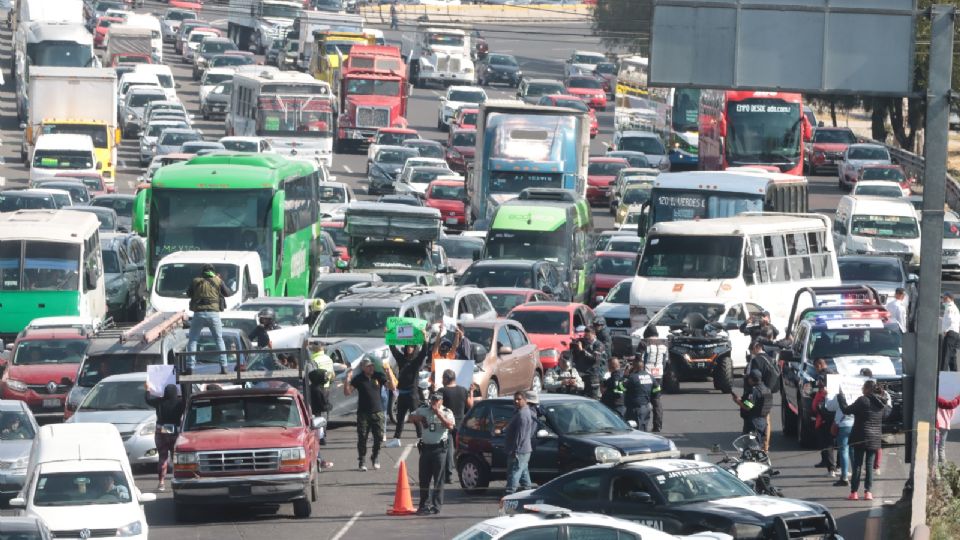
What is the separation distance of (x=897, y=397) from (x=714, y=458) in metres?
2.49

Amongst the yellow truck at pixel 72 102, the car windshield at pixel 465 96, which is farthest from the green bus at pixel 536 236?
the car windshield at pixel 465 96

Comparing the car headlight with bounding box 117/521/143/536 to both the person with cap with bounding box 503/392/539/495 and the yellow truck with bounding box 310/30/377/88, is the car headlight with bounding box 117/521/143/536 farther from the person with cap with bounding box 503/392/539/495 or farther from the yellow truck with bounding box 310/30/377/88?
the yellow truck with bounding box 310/30/377/88

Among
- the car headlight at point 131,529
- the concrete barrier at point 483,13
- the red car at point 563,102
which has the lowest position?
the car headlight at point 131,529

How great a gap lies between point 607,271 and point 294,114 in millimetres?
18314

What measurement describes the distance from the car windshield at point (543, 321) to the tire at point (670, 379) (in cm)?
195

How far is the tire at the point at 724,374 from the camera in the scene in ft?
105

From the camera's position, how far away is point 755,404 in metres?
24.5

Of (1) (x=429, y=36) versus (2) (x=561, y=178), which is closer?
(2) (x=561, y=178)

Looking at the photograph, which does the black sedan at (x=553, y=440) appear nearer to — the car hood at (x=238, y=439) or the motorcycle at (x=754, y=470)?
the motorcycle at (x=754, y=470)

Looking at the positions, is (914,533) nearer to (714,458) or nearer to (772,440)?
(714,458)

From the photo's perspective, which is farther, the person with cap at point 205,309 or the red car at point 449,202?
the red car at point 449,202

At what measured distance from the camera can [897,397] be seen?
25500 millimetres

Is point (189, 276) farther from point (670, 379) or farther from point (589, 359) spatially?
point (589, 359)

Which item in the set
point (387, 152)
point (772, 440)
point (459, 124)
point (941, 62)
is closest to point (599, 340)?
point (772, 440)
